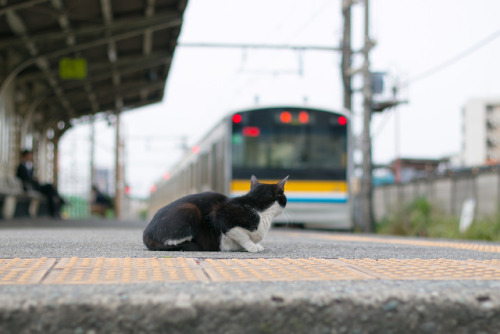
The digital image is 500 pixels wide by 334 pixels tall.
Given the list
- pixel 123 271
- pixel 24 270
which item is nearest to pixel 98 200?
pixel 24 270

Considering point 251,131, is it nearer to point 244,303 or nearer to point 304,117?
point 304,117

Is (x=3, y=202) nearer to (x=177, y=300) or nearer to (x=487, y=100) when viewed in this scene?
(x=177, y=300)


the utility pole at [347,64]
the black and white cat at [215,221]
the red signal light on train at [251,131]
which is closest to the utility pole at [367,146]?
the utility pole at [347,64]

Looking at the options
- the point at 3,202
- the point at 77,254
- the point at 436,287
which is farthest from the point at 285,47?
the point at 436,287

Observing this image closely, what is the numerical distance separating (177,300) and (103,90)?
58.8ft

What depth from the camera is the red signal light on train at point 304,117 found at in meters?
12.9

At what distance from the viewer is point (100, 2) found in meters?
12.6

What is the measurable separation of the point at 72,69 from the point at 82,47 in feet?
1.80

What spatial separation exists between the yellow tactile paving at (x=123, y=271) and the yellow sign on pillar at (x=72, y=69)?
441 inches

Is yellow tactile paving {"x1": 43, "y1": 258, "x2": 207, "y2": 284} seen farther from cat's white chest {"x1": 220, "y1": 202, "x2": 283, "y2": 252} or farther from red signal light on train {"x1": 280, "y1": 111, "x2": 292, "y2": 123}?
red signal light on train {"x1": 280, "y1": 111, "x2": 292, "y2": 123}

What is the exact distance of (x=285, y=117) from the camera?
1288cm

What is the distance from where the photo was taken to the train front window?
41.2ft

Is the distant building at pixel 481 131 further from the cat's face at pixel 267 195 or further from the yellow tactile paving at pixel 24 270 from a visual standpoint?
the yellow tactile paving at pixel 24 270

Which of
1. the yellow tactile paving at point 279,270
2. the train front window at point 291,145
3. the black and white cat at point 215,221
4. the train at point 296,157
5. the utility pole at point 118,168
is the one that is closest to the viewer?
the yellow tactile paving at point 279,270
